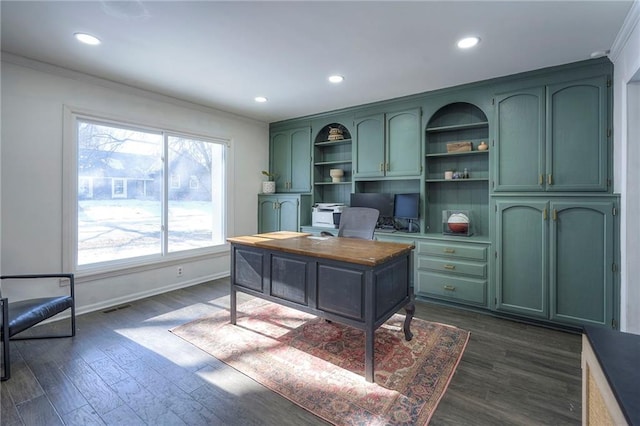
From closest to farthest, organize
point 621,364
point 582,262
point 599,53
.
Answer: point 621,364 → point 599,53 → point 582,262

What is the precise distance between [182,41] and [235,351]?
2.57 m

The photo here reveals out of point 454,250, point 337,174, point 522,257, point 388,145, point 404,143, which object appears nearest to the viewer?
point 522,257

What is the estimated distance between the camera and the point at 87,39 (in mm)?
2471

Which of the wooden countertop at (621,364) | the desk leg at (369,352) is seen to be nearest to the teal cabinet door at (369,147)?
the desk leg at (369,352)

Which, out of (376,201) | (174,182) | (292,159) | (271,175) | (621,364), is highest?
(292,159)

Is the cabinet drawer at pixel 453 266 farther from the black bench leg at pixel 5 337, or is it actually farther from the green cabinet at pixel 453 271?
the black bench leg at pixel 5 337

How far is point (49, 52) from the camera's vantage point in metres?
2.70

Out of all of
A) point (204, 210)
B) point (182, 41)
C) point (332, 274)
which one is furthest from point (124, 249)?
point (332, 274)

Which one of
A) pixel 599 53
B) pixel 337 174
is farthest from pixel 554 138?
pixel 337 174

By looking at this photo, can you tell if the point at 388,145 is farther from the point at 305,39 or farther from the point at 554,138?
the point at 305,39

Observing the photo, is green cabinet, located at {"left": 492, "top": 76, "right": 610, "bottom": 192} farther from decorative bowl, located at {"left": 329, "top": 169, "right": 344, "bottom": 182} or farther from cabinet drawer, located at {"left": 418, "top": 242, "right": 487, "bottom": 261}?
decorative bowl, located at {"left": 329, "top": 169, "right": 344, "bottom": 182}

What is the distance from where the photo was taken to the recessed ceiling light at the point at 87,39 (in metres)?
2.41

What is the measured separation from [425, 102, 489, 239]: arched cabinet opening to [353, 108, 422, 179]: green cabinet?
18 cm

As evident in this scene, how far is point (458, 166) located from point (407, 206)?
2.66 ft
